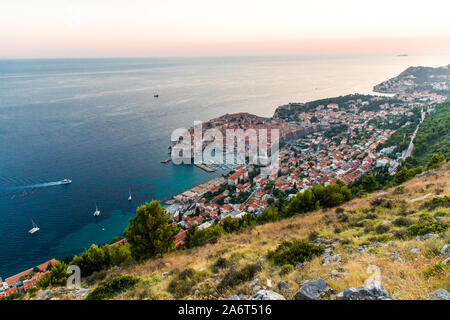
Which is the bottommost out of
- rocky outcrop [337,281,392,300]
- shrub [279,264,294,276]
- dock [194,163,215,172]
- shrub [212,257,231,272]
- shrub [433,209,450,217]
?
dock [194,163,215,172]

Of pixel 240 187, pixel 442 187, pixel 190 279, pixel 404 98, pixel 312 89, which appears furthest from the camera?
pixel 312 89

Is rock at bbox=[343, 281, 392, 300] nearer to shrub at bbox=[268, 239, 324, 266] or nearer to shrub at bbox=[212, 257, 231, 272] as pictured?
shrub at bbox=[268, 239, 324, 266]

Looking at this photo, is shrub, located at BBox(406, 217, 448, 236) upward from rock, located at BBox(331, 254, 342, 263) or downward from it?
upward

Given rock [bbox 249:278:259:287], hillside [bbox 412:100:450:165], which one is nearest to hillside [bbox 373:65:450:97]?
hillside [bbox 412:100:450:165]

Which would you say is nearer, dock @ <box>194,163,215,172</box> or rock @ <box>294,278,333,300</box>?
rock @ <box>294,278,333,300</box>

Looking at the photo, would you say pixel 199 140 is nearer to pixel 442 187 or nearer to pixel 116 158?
pixel 116 158

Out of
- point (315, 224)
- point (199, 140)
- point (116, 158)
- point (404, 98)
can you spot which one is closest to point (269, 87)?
point (404, 98)

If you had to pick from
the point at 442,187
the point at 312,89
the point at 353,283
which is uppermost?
the point at 312,89

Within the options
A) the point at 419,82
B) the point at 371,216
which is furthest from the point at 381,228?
the point at 419,82
